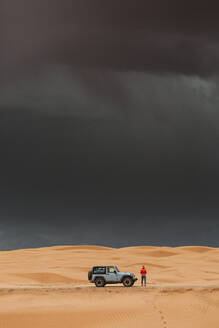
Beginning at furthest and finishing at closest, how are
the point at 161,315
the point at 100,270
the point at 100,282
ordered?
the point at 100,270
the point at 100,282
the point at 161,315

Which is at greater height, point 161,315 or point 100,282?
point 100,282

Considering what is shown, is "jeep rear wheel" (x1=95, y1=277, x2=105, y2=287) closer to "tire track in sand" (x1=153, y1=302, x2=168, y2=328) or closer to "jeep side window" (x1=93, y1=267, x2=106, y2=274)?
"jeep side window" (x1=93, y1=267, x2=106, y2=274)

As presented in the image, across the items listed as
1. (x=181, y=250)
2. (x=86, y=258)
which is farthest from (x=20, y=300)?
(x=181, y=250)

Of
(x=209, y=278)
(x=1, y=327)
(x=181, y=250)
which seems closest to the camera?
(x=1, y=327)

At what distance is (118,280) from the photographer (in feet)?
113

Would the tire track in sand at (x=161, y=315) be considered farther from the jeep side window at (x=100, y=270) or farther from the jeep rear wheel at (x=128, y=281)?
the jeep side window at (x=100, y=270)

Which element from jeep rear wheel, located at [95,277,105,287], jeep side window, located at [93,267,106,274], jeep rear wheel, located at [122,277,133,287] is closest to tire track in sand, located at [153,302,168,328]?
jeep rear wheel, located at [122,277,133,287]

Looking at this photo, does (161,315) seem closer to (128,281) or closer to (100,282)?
(128,281)

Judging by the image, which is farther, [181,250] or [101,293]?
[181,250]

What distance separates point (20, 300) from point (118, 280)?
8313 millimetres

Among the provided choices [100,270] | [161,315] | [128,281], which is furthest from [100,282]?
[161,315]

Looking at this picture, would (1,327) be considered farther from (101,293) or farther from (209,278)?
(209,278)

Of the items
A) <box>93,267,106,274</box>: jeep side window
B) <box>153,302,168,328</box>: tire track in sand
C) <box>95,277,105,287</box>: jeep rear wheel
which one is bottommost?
<box>153,302,168,328</box>: tire track in sand


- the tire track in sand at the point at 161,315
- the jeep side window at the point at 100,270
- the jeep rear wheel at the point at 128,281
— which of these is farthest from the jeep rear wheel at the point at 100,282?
the tire track in sand at the point at 161,315
